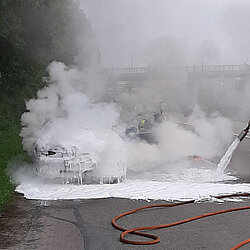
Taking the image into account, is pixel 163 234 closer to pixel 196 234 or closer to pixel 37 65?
pixel 196 234

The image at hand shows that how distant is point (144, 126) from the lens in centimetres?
1371

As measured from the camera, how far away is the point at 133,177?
10.8 metres

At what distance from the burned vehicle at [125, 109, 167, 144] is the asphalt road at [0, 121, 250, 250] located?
4630 mm

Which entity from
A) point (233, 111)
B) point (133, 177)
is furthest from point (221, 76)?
point (133, 177)

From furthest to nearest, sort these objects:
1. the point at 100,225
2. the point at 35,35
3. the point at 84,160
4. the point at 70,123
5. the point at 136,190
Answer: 1. the point at 35,35
2. the point at 70,123
3. the point at 84,160
4. the point at 136,190
5. the point at 100,225

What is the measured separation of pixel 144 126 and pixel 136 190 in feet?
16.4

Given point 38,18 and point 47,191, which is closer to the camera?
point 47,191

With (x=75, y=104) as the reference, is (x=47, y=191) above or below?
below

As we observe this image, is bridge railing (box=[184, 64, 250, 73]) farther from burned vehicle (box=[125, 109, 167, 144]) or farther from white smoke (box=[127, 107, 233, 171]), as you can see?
burned vehicle (box=[125, 109, 167, 144])

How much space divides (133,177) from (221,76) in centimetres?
1006

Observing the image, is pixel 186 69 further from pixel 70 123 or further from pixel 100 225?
pixel 100 225

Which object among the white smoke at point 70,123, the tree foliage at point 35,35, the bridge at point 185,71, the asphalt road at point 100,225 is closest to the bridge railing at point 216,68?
the bridge at point 185,71

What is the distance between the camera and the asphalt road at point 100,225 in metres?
5.73

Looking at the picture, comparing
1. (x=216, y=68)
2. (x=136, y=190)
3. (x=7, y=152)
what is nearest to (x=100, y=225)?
(x=136, y=190)
